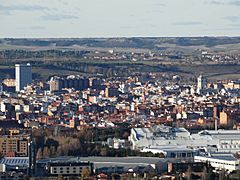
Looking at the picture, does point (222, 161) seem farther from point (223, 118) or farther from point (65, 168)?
point (223, 118)

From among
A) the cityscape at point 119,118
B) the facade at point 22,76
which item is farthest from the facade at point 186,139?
the facade at point 22,76

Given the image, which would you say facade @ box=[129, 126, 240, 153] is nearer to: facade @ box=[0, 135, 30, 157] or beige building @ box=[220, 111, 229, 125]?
facade @ box=[0, 135, 30, 157]

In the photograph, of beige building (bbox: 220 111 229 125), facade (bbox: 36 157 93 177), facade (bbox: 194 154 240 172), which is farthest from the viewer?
beige building (bbox: 220 111 229 125)

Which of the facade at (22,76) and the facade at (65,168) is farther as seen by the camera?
the facade at (22,76)

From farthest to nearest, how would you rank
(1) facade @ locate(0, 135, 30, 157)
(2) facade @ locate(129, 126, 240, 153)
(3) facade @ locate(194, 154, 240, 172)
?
(2) facade @ locate(129, 126, 240, 153) → (1) facade @ locate(0, 135, 30, 157) → (3) facade @ locate(194, 154, 240, 172)

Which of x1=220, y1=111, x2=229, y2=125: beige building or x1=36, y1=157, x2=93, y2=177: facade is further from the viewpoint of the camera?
x1=220, y1=111, x2=229, y2=125: beige building

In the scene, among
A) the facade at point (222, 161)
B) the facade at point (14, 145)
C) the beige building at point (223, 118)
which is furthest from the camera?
the beige building at point (223, 118)

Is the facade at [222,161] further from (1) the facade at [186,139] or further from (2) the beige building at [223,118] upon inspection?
(2) the beige building at [223,118]

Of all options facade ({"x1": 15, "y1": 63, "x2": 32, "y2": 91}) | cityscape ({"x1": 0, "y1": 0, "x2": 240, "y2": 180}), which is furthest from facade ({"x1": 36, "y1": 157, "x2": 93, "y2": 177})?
facade ({"x1": 15, "y1": 63, "x2": 32, "y2": 91})

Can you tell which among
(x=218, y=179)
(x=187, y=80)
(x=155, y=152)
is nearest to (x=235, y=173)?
(x=218, y=179)

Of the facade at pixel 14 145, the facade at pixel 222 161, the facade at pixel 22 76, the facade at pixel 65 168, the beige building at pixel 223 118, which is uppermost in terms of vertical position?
the facade at pixel 65 168
